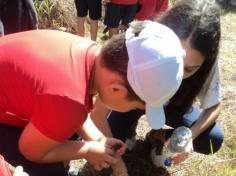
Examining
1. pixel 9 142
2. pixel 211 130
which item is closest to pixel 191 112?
pixel 211 130

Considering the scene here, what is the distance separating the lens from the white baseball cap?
150cm

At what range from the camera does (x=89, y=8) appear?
365cm

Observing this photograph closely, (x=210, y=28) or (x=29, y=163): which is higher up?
(x=210, y=28)

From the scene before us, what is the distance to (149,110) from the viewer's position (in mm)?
1662

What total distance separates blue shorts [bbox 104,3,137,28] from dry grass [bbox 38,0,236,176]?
17.9 inches

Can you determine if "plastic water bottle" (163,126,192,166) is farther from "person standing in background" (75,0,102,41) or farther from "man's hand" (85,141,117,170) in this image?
"person standing in background" (75,0,102,41)

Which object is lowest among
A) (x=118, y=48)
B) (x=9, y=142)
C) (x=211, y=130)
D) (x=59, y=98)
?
(x=211, y=130)

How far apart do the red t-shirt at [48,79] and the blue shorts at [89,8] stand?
6.08 feet

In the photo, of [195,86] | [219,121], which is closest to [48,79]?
[195,86]

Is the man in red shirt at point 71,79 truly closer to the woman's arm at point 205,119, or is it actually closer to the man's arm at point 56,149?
the man's arm at point 56,149

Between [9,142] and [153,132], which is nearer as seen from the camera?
[9,142]

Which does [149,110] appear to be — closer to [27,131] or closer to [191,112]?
[27,131]

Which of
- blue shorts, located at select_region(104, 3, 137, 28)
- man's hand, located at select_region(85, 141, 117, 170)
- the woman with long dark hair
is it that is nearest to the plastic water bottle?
the woman with long dark hair

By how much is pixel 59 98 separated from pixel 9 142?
48cm
